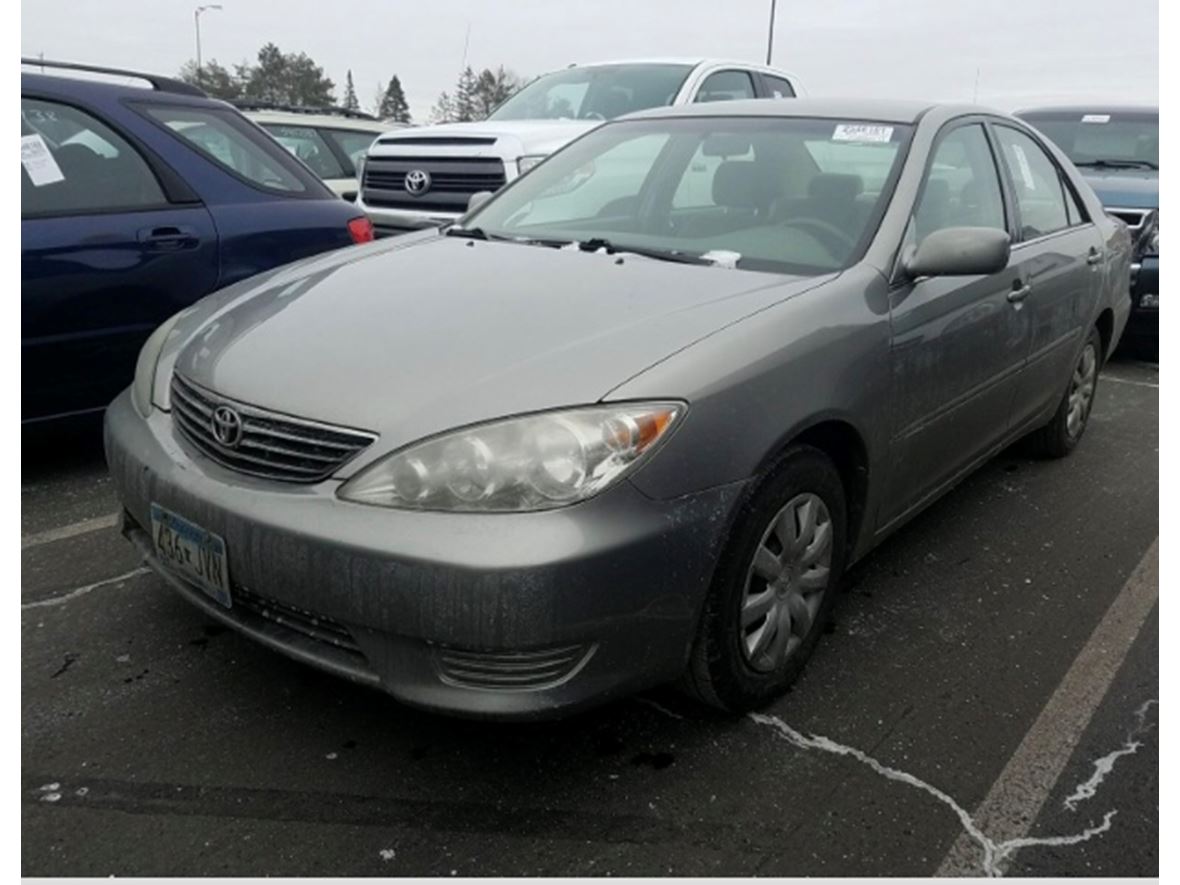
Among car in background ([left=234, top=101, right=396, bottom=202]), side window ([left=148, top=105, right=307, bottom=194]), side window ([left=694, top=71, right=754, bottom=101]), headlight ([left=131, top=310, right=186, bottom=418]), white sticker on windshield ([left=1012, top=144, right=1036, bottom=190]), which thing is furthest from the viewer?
car in background ([left=234, top=101, right=396, bottom=202])

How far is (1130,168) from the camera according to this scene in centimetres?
834

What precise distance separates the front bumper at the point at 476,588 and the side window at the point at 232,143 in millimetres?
2712

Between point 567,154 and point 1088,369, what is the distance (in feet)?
8.80

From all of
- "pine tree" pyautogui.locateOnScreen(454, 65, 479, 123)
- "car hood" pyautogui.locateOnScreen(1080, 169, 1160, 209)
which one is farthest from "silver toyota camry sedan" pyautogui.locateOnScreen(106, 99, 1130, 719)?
"pine tree" pyautogui.locateOnScreen(454, 65, 479, 123)

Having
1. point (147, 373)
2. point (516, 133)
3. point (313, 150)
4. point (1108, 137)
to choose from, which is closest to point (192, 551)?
point (147, 373)

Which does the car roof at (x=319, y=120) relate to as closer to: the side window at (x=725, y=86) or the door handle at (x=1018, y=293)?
the side window at (x=725, y=86)

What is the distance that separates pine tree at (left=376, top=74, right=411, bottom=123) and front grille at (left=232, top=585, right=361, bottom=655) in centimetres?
6964

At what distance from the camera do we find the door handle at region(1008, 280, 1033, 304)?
11.5 ft

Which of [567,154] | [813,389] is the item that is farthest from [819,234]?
[567,154]

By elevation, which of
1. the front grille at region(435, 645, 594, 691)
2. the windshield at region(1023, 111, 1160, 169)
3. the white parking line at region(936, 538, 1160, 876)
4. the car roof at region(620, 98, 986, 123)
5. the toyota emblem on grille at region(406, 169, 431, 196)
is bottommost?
the white parking line at region(936, 538, 1160, 876)

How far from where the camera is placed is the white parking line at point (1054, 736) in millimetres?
2197

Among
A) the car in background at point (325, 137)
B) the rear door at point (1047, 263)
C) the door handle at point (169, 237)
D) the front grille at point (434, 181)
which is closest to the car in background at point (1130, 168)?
the rear door at point (1047, 263)

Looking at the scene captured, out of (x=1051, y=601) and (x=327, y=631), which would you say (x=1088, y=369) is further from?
(x=327, y=631)

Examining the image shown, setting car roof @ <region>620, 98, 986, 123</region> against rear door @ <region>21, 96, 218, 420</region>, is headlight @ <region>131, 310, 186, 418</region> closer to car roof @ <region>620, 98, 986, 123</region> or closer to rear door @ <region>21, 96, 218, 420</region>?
rear door @ <region>21, 96, 218, 420</region>
